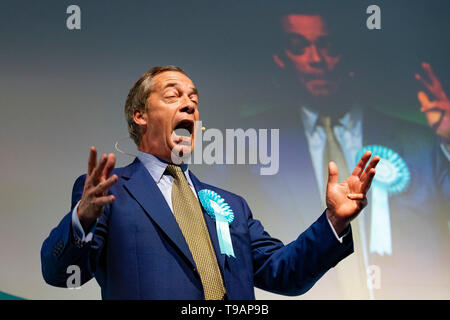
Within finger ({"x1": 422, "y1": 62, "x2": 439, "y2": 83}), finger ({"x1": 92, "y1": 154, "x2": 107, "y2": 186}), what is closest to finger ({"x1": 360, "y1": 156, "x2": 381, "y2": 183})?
finger ({"x1": 92, "y1": 154, "x2": 107, "y2": 186})

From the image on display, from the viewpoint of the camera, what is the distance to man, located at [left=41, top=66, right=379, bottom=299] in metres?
1.58

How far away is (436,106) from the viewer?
332 cm

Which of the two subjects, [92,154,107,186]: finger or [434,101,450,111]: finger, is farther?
[434,101,450,111]: finger

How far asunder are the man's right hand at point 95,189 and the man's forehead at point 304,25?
6.69ft

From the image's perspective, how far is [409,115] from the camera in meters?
3.29

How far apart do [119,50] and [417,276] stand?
2036mm

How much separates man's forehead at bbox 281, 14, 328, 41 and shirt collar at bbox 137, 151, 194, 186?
1535mm

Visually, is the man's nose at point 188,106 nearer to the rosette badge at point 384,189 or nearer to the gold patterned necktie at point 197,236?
the gold patterned necktie at point 197,236

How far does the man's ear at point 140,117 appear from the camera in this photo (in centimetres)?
215

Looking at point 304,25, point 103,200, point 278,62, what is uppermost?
point 304,25

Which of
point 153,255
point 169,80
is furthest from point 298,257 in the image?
point 169,80

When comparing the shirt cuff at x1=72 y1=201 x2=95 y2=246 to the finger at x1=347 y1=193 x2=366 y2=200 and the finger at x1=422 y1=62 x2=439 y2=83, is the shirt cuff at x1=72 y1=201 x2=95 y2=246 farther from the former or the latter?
the finger at x1=422 y1=62 x2=439 y2=83

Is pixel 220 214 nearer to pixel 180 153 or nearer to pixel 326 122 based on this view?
pixel 180 153

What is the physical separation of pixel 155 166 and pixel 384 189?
63.2 inches
